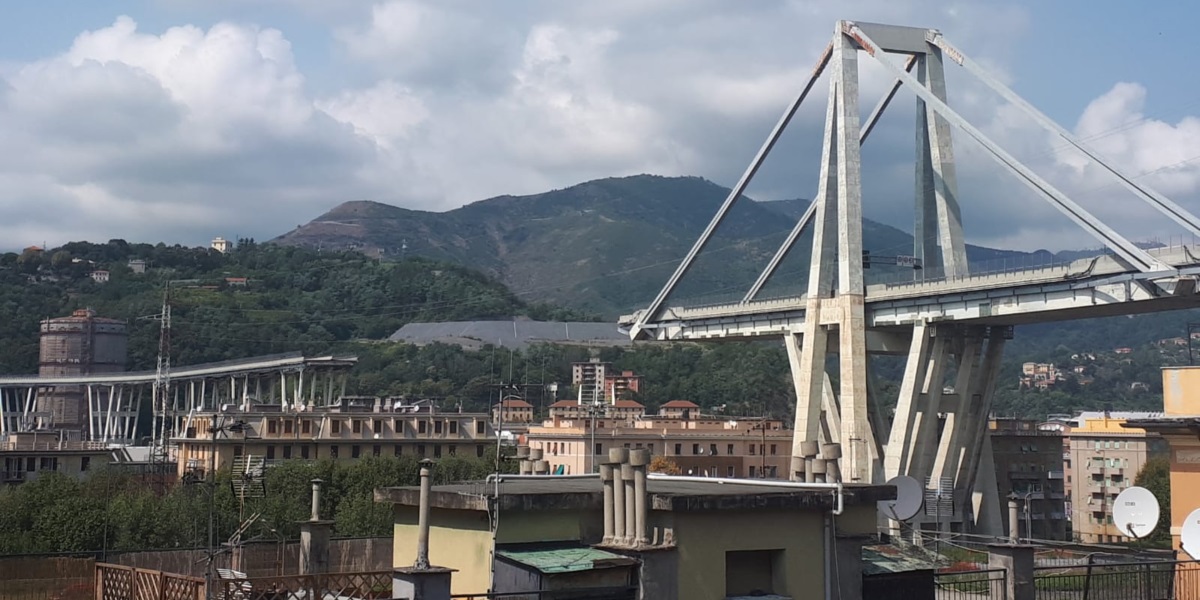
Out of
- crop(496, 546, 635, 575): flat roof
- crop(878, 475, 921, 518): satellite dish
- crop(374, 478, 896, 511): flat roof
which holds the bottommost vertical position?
crop(496, 546, 635, 575): flat roof

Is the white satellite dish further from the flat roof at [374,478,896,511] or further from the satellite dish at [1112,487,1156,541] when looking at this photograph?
the satellite dish at [1112,487,1156,541]

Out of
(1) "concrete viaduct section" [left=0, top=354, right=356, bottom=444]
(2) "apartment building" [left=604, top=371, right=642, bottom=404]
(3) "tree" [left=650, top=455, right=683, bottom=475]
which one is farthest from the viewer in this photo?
(2) "apartment building" [left=604, top=371, right=642, bottom=404]

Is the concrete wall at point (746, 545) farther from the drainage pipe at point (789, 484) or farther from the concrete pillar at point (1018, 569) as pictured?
the concrete pillar at point (1018, 569)

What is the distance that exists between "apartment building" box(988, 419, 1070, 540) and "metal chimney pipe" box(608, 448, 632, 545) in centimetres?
8601

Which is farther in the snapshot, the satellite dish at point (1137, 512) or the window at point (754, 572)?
the satellite dish at point (1137, 512)

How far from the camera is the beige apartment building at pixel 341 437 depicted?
8844 centimetres

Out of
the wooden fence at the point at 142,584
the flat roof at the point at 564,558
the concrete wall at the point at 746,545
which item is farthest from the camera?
the concrete wall at the point at 746,545

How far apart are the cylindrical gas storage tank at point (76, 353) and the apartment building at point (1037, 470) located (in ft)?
391

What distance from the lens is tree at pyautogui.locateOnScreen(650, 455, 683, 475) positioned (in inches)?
3617

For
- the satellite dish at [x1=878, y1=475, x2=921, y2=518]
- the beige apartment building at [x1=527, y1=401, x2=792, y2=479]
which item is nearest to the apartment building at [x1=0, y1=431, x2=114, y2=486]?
the beige apartment building at [x1=527, y1=401, x2=792, y2=479]

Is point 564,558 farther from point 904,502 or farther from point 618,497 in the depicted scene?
point 904,502

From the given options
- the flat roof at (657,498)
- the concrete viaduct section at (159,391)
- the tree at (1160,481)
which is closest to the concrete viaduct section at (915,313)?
the tree at (1160,481)

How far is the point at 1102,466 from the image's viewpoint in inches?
4277

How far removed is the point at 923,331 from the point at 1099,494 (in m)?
55.2
